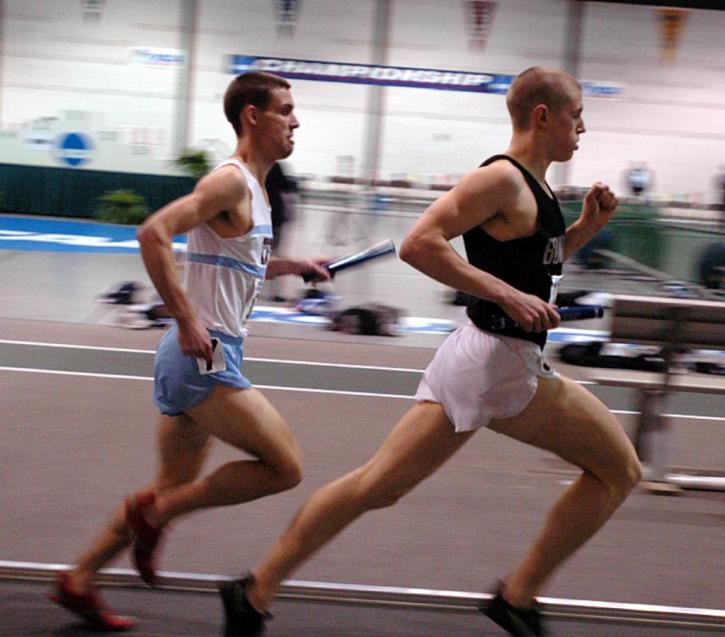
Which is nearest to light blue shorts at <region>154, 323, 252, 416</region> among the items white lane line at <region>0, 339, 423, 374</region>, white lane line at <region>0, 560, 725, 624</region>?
white lane line at <region>0, 560, 725, 624</region>

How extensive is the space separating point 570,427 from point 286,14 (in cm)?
2188

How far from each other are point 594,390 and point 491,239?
5312 millimetres

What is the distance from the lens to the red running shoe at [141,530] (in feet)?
11.3

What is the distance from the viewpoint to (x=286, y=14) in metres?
24.1

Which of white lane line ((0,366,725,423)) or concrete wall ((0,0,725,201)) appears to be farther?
concrete wall ((0,0,725,201))

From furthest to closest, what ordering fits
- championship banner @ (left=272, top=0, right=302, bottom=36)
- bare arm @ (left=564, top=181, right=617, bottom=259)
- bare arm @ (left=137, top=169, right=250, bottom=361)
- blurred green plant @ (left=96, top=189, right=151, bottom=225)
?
championship banner @ (left=272, top=0, right=302, bottom=36) < blurred green plant @ (left=96, top=189, right=151, bottom=225) < bare arm @ (left=564, top=181, right=617, bottom=259) < bare arm @ (left=137, top=169, right=250, bottom=361)

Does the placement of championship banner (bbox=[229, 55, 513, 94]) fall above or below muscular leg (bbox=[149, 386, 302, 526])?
above

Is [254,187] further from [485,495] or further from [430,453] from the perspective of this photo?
[485,495]

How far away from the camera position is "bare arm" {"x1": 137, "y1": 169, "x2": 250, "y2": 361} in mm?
3137

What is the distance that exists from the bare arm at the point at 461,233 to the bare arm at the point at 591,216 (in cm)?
48

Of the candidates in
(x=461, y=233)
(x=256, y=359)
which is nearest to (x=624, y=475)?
(x=461, y=233)

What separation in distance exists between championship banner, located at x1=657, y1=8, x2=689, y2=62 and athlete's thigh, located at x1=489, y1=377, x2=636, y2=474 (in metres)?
22.5

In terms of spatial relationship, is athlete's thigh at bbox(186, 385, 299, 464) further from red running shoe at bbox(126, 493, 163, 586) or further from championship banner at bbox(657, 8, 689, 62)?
championship banner at bbox(657, 8, 689, 62)

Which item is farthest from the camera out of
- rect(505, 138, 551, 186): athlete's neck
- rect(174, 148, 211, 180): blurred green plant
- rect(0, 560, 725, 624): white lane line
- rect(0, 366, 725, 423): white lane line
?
rect(174, 148, 211, 180): blurred green plant
